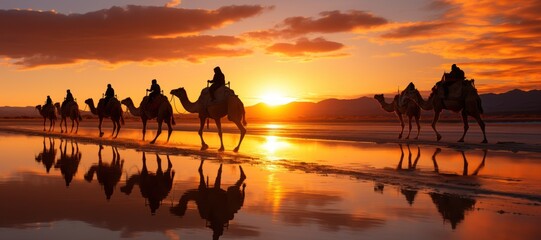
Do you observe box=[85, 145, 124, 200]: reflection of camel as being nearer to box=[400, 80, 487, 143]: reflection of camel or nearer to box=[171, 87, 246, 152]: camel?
box=[171, 87, 246, 152]: camel

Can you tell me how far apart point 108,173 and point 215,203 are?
4795 millimetres

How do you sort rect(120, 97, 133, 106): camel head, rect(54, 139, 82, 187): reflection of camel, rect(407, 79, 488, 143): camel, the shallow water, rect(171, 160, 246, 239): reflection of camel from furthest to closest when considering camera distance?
rect(120, 97, 133, 106): camel head < rect(407, 79, 488, 143): camel < rect(54, 139, 82, 187): reflection of camel < rect(171, 160, 246, 239): reflection of camel < the shallow water

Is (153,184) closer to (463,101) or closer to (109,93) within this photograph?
(463,101)

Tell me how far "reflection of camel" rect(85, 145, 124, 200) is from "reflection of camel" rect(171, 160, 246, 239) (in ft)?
4.64

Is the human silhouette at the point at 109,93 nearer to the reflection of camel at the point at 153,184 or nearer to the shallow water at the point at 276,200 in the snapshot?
the shallow water at the point at 276,200

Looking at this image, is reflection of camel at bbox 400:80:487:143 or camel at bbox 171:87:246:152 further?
reflection of camel at bbox 400:80:487:143

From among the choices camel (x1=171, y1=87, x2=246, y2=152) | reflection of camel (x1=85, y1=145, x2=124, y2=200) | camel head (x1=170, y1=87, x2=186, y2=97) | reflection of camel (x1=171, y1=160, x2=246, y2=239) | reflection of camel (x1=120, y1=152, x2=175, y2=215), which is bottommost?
reflection of camel (x1=85, y1=145, x2=124, y2=200)

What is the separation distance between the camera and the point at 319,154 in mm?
17609

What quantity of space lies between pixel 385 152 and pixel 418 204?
10327 mm

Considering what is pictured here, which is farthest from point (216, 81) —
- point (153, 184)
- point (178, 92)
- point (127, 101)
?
point (127, 101)

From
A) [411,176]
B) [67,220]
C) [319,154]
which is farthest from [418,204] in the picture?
[319,154]

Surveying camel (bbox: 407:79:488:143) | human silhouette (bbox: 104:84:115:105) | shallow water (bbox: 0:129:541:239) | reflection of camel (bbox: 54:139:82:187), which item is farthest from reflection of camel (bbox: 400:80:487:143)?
human silhouette (bbox: 104:84:115:105)

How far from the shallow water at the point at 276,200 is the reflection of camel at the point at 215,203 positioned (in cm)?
2

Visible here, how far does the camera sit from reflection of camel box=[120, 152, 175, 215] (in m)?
8.66
